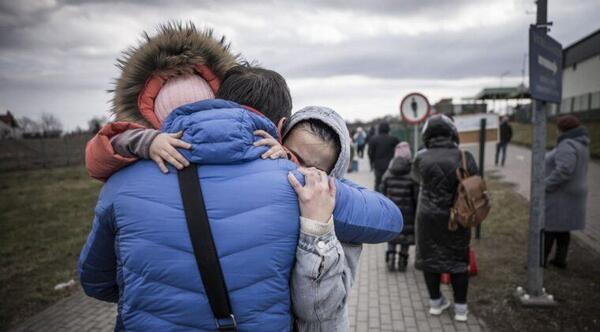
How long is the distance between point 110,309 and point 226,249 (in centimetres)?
410

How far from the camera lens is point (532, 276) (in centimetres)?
418

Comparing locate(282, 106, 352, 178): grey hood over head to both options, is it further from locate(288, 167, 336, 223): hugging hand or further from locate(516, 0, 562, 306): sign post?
locate(516, 0, 562, 306): sign post

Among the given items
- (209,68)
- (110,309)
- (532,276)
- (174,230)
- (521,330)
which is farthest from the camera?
(110,309)

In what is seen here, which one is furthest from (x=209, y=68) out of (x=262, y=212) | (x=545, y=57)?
(x=545, y=57)

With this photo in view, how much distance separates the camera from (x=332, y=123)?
143cm

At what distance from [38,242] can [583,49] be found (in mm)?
32985

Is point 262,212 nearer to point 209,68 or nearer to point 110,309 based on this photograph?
point 209,68

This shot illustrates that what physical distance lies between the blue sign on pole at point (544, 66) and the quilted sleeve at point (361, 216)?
294cm

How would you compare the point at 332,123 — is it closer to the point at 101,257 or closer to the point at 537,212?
the point at 101,257

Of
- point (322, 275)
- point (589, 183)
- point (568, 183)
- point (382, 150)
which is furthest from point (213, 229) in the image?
point (589, 183)

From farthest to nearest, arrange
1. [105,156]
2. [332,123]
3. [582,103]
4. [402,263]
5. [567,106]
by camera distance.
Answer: [567,106] < [582,103] < [402,263] < [332,123] < [105,156]

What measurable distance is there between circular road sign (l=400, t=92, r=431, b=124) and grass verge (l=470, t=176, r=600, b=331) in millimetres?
2366

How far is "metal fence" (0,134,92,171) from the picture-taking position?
23797 millimetres

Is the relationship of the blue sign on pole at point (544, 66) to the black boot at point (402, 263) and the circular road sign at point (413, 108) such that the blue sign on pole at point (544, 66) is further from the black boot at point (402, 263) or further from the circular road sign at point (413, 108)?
the circular road sign at point (413, 108)
